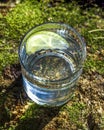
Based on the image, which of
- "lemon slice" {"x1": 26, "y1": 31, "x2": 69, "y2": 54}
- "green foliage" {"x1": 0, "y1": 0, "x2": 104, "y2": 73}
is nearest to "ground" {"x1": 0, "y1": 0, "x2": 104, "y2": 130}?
"green foliage" {"x1": 0, "y1": 0, "x2": 104, "y2": 73}

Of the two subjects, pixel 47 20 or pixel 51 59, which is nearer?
pixel 51 59

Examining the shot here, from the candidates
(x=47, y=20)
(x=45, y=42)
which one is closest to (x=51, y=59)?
(x=45, y=42)

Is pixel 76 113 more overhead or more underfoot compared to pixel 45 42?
more underfoot

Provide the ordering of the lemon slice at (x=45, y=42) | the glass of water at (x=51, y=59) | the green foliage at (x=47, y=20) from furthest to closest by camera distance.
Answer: the green foliage at (x=47, y=20) → the lemon slice at (x=45, y=42) → the glass of water at (x=51, y=59)

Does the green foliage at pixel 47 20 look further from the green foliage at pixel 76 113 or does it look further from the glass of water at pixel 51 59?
the green foliage at pixel 76 113

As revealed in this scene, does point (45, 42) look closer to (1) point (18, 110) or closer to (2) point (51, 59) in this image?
(2) point (51, 59)

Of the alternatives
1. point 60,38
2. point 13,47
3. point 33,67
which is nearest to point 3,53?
point 13,47

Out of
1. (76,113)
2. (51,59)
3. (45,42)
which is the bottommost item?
(76,113)

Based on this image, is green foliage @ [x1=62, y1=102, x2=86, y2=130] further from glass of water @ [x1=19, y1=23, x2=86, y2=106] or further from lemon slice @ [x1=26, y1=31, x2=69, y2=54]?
lemon slice @ [x1=26, y1=31, x2=69, y2=54]

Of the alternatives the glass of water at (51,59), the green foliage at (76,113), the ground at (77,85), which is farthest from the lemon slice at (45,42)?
the green foliage at (76,113)
